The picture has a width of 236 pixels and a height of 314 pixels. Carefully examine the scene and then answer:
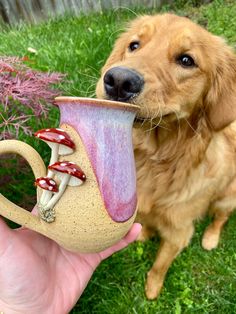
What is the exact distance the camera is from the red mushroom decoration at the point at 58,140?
3.75 ft

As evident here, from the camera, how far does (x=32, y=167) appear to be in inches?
52.7

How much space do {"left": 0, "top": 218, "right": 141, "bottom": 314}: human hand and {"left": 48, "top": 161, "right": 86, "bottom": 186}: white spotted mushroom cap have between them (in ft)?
1.49

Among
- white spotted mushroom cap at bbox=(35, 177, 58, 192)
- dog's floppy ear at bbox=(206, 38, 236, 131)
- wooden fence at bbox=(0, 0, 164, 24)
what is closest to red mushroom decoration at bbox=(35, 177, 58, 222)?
white spotted mushroom cap at bbox=(35, 177, 58, 192)

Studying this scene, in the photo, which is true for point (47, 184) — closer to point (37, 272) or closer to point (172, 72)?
point (37, 272)

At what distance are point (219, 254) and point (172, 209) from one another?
88cm

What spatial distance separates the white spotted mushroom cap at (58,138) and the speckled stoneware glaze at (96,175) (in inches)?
0.7

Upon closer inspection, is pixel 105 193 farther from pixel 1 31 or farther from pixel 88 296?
pixel 1 31

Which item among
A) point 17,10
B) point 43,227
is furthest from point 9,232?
point 17,10

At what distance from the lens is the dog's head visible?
148cm

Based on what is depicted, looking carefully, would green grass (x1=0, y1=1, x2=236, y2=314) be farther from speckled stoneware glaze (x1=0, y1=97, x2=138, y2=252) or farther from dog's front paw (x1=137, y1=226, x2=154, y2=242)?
speckled stoneware glaze (x1=0, y1=97, x2=138, y2=252)

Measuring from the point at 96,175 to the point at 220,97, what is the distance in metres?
1.08

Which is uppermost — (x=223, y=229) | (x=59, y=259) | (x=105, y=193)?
(x=105, y=193)

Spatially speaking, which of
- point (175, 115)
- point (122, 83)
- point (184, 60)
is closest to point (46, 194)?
point (122, 83)

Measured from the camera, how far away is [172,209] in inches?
88.0
